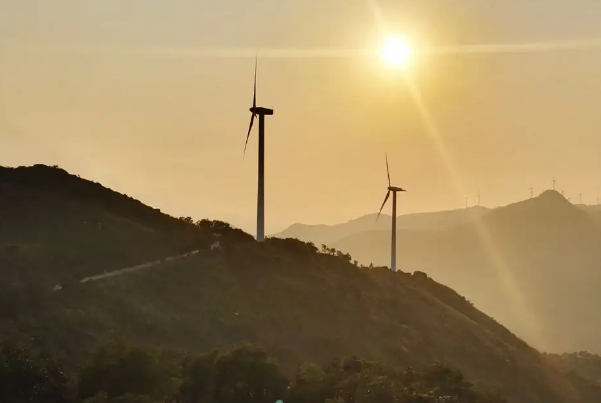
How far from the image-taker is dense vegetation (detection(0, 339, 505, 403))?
26.1 m

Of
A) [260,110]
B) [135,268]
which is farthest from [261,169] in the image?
[135,268]

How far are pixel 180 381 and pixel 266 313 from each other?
26.8m

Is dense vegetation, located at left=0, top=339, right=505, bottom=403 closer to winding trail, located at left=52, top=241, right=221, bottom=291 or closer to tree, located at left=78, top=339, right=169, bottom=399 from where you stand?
tree, located at left=78, top=339, right=169, bottom=399

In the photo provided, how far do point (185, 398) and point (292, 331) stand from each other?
86.2ft

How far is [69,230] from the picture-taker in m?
69.1

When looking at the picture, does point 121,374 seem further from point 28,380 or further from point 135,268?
point 135,268

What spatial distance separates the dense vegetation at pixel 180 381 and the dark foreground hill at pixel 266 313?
6489mm

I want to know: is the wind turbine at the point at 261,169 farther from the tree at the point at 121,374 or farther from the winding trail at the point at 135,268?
the tree at the point at 121,374

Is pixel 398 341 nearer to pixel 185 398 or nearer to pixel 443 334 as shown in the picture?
pixel 443 334

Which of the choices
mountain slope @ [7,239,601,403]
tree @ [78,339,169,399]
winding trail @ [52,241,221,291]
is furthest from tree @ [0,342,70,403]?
winding trail @ [52,241,221,291]

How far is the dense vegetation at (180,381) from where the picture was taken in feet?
85.6

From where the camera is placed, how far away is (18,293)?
45.3 meters

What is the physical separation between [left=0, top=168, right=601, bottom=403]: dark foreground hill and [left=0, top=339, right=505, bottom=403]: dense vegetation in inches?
255

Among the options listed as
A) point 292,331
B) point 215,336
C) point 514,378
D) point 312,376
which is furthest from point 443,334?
point 312,376
